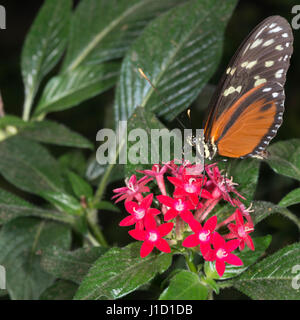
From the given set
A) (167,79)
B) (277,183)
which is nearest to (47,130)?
(167,79)

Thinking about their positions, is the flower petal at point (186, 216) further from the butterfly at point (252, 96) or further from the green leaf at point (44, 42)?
the green leaf at point (44, 42)

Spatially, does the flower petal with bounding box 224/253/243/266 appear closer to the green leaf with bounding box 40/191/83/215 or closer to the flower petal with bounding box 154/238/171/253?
the flower petal with bounding box 154/238/171/253

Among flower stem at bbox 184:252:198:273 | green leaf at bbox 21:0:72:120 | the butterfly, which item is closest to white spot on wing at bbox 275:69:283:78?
the butterfly

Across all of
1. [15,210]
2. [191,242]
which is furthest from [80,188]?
[191,242]

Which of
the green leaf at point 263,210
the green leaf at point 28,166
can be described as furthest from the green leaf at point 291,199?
the green leaf at point 28,166

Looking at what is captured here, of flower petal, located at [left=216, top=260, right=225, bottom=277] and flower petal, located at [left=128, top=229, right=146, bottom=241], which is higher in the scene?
flower petal, located at [left=128, top=229, right=146, bottom=241]

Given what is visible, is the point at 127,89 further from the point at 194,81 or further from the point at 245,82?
the point at 245,82

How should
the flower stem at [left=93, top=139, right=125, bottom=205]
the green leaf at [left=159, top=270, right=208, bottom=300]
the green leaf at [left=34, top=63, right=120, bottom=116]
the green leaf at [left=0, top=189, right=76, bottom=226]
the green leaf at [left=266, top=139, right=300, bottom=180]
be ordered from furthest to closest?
1. the green leaf at [left=34, top=63, right=120, bottom=116]
2. the flower stem at [left=93, top=139, right=125, bottom=205]
3. the green leaf at [left=0, top=189, right=76, bottom=226]
4. the green leaf at [left=266, top=139, right=300, bottom=180]
5. the green leaf at [left=159, top=270, right=208, bottom=300]
